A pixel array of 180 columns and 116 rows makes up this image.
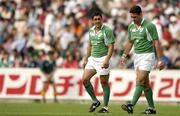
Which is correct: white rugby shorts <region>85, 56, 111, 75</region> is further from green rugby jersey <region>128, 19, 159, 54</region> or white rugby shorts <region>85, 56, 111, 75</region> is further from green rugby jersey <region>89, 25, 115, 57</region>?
green rugby jersey <region>128, 19, 159, 54</region>

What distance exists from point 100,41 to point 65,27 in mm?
13154

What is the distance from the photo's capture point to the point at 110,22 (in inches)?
1314

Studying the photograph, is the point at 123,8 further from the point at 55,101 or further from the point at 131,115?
the point at 131,115

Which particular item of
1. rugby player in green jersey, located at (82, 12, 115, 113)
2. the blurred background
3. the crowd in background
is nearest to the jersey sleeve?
rugby player in green jersey, located at (82, 12, 115, 113)

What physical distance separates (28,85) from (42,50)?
2.42 meters

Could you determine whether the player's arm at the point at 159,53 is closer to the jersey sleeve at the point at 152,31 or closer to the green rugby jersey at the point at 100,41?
the jersey sleeve at the point at 152,31

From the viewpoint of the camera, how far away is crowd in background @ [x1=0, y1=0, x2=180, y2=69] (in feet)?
103

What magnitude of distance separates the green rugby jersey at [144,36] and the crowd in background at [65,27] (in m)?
10.7

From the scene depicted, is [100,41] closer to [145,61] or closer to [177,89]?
[145,61]

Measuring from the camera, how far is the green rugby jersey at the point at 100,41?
67.2 ft

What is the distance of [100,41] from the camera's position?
20.6 m

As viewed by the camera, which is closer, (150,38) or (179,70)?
(150,38)

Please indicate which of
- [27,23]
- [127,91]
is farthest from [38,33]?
[127,91]

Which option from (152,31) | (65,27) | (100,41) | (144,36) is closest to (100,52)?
(100,41)
